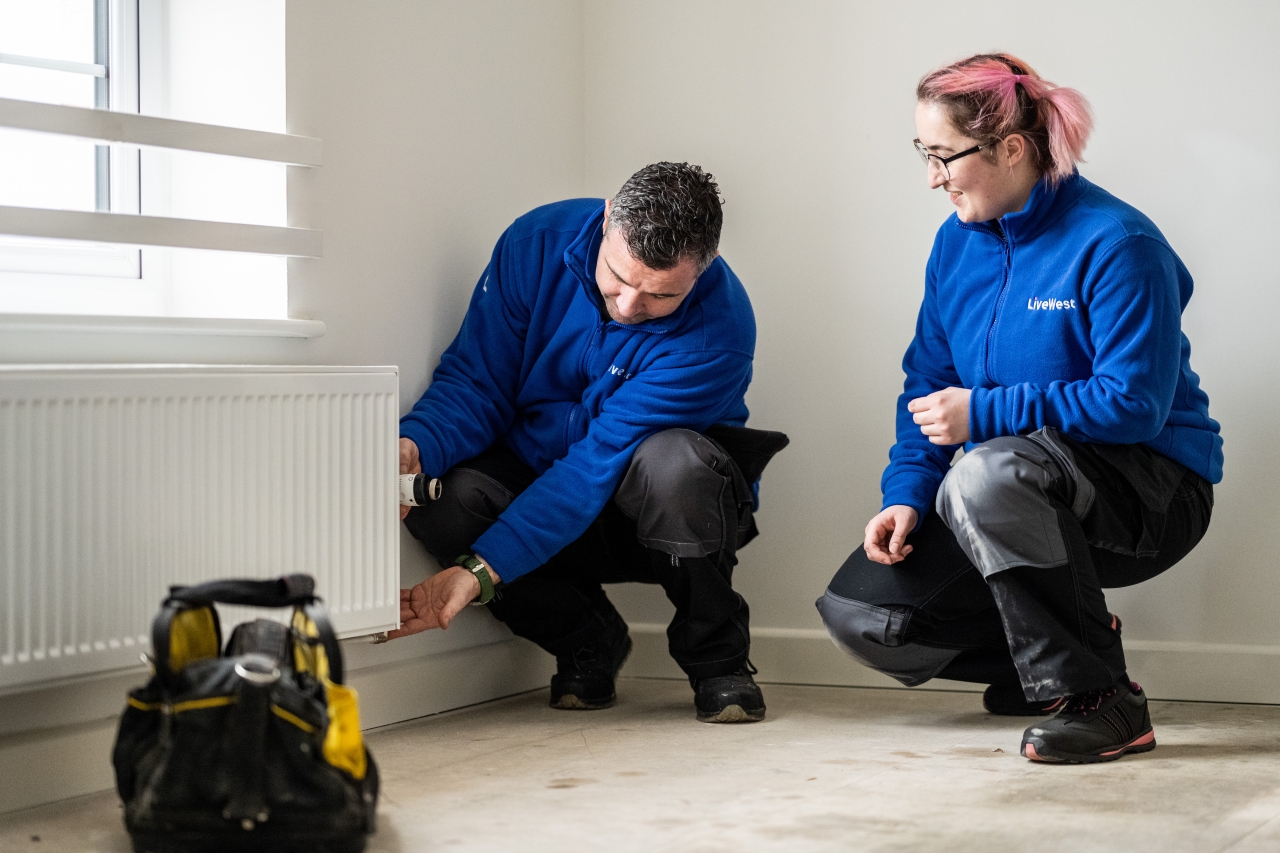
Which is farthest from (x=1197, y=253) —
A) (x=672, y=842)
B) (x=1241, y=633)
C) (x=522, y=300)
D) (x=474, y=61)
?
(x=672, y=842)

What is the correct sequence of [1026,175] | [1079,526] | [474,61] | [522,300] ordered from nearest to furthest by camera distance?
1. [1079,526]
2. [1026,175]
3. [522,300]
4. [474,61]

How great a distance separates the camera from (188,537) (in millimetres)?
1546

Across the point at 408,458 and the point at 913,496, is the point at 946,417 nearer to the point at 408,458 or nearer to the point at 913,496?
the point at 913,496

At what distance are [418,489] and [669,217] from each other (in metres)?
0.55

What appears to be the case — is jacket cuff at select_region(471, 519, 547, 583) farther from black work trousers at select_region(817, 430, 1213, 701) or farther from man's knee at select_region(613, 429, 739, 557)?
black work trousers at select_region(817, 430, 1213, 701)

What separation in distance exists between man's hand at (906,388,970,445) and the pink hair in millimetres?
348

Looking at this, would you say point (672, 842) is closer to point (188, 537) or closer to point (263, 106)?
point (188, 537)

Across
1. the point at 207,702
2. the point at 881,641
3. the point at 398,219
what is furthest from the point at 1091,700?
the point at 398,219

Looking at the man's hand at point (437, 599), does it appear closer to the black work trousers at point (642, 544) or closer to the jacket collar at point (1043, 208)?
the black work trousers at point (642, 544)

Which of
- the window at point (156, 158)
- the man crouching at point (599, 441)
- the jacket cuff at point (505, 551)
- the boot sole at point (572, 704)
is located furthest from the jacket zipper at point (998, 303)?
the window at point (156, 158)

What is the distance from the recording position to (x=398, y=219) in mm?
1977

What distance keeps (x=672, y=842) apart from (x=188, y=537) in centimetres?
71

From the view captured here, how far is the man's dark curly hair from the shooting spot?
1.78 m

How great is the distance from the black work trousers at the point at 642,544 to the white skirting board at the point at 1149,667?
0.36 m
